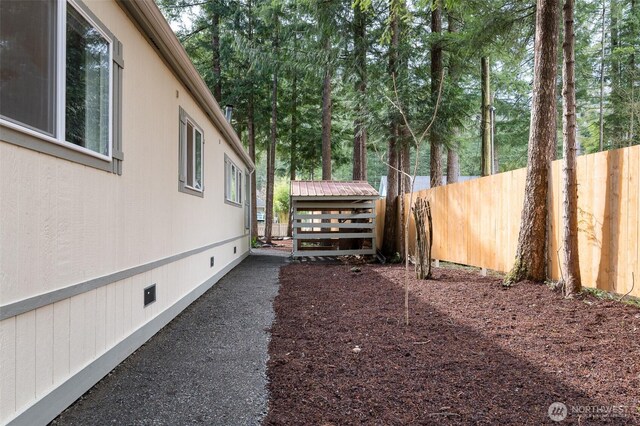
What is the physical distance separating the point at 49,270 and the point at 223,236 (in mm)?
6113

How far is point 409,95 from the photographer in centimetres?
956

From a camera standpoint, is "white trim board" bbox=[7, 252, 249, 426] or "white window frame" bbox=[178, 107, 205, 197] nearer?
"white trim board" bbox=[7, 252, 249, 426]

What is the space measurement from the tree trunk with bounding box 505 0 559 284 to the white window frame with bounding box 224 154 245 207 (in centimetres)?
586

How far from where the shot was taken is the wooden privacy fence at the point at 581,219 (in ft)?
13.1

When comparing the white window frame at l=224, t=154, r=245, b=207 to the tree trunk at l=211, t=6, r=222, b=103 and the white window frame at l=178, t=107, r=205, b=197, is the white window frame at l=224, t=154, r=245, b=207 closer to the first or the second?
the white window frame at l=178, t=107, r=205, b=197

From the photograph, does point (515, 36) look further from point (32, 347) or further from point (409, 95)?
point (32, 347)

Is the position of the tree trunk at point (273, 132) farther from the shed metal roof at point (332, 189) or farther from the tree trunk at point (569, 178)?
the tree trunk at point (569, 178)

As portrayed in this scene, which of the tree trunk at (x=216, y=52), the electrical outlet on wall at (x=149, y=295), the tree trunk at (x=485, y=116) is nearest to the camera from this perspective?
the electrical outlet on wall at (x=149, y=295)

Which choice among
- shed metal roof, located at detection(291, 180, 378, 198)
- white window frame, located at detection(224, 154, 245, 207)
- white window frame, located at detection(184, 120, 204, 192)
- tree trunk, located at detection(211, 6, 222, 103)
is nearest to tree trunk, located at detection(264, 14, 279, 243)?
tree trunk, located at detection(211, 6, 222, 103)

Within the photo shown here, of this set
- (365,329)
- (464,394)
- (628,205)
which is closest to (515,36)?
(628,205)

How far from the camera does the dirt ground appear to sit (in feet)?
7.63

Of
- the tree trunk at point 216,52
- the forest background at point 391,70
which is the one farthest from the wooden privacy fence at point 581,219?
the tree trunk at point 216,52

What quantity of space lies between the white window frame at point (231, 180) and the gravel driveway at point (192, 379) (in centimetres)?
433

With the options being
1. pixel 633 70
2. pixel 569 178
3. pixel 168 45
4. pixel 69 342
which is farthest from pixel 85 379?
pixel 633 70
